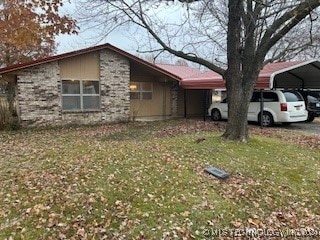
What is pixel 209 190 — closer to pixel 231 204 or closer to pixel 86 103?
pixel 231 204

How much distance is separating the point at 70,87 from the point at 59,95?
0.67 meters

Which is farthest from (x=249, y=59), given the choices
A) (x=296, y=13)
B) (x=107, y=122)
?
(x=107, y=122)

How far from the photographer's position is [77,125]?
1379 cm

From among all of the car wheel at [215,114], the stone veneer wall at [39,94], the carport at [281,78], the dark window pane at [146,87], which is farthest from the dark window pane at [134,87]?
the stone veneer wall at [39,94]

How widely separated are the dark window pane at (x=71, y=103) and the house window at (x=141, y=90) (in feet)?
12.3

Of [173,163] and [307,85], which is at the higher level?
[307,85]

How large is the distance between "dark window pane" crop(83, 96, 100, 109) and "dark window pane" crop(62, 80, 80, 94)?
1.78 feet

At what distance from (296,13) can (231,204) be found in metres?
5.00

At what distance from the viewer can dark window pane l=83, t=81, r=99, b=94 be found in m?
14.1

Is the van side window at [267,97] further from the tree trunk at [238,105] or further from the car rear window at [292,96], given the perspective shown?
the tree trunk at [238,105]

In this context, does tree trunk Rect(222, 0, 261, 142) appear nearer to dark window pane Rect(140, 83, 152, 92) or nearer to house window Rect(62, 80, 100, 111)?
house window Rect(62, 80, 100, 111)

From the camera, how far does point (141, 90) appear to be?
17281mm

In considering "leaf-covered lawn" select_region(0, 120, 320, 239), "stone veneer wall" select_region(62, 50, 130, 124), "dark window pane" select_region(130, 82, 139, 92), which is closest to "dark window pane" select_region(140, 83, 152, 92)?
"dark window pane" select_region(130, 82, 139, 92)

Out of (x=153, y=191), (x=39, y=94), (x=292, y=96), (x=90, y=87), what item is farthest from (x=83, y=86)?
(x=153, y=191)
